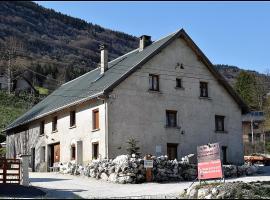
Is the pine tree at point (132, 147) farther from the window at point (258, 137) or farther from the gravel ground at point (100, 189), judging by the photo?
the window at point (258, 137)

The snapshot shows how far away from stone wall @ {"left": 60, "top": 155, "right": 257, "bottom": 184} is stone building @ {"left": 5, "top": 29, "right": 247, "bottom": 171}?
8.70 ft

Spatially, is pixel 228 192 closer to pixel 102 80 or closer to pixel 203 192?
pixel 203 192

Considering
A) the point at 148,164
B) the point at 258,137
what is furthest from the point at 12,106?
the point at 148,164

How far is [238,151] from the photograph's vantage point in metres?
40.6

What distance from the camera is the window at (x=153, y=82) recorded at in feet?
121

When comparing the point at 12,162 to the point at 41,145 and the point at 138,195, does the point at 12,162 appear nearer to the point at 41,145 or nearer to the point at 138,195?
the point at 138,195

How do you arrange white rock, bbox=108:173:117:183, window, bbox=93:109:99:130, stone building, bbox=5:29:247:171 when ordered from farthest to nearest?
window, bbox=93:109:99:130 < stone building, bbox=5:29:247:171 < white rock, bbox=108:173:117:183

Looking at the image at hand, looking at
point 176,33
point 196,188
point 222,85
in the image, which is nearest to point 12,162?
point 196,188

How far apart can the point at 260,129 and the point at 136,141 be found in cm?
5673

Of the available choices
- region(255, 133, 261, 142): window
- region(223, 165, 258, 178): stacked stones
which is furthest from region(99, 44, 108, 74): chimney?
region(255, 133, 261, 142): window

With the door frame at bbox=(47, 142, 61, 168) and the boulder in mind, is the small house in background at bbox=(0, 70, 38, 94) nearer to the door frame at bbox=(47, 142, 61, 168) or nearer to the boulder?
the door frame at bbox=(47, 142, 61, 168)

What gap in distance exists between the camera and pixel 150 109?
119 ft

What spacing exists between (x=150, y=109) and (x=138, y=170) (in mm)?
7766

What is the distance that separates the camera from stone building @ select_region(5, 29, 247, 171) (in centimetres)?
3488
